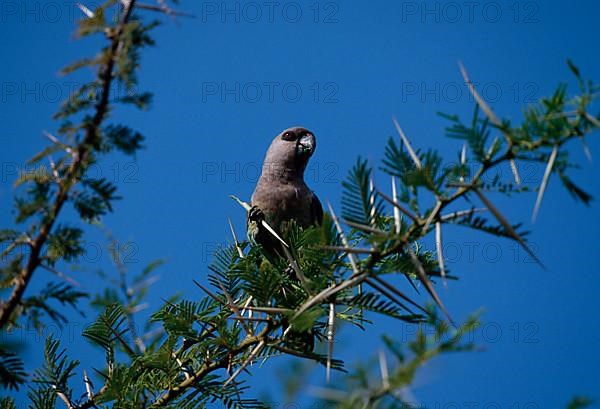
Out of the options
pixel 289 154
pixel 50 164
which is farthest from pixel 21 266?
pixel 289 154

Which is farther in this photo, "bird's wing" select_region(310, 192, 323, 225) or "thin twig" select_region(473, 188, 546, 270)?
"bird's wing" select_region(310, 192, 323, 225)

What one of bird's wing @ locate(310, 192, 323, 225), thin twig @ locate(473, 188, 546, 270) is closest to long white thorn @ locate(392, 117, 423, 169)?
thin twig @ locate(473, 188, 546, 270)

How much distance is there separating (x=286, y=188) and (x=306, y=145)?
0.99 m

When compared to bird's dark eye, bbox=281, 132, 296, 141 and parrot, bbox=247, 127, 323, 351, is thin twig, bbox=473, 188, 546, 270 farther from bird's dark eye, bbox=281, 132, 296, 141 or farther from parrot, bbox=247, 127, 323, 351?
→ bird's dark eye, bbox=281, 132, 296, 141

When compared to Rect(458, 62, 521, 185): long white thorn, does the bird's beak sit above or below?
above

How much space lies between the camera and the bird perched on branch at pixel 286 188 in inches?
286

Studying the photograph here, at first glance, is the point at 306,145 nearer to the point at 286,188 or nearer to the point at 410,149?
the point at 286,188

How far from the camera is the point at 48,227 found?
1.78 metres

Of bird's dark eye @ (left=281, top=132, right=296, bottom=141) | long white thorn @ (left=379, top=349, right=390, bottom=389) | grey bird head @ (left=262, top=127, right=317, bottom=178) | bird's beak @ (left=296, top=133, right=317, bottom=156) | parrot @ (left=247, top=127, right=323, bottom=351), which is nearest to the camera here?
long white thorn @ (left=379, top=349, right=390, bottom=389)

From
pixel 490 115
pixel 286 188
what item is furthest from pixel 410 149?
pixel 286 188

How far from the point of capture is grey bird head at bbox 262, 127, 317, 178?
8.05 m

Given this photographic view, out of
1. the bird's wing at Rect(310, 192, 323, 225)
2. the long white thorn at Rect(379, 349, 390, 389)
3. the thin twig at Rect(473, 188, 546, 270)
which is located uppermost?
the bird's wing at Rect(310, 192, 323, 225)

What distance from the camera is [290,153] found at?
8.24 meters

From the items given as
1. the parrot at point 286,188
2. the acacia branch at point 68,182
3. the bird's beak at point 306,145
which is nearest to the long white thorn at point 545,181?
the acacia branch at point 68,182
